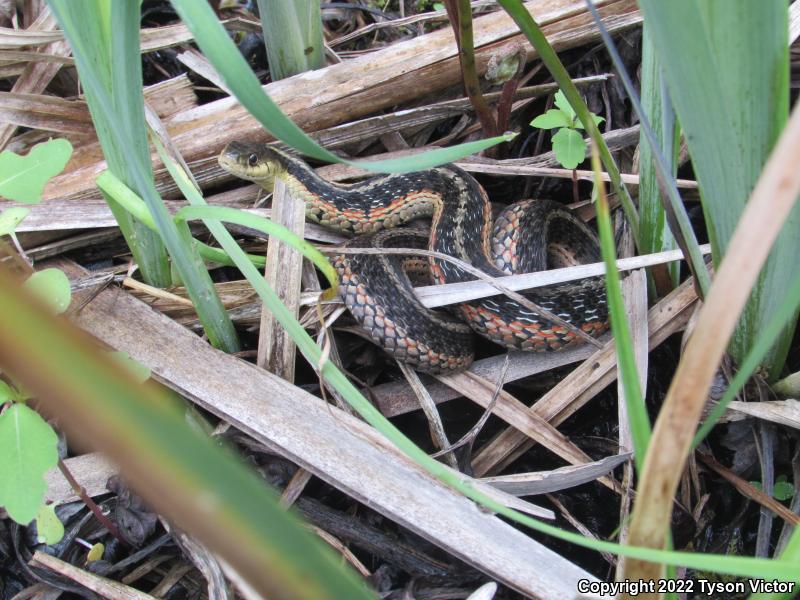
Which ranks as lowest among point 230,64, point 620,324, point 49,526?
point 49,526

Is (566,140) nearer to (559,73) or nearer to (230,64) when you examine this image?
(559,73)

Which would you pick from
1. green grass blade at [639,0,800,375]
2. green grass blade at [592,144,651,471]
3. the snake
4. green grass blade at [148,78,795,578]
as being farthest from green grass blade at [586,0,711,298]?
green grass blade at [148,78,795,578]

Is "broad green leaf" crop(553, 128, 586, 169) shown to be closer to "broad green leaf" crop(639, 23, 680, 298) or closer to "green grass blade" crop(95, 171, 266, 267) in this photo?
"broad green leaf" crop(639, 23, 680, 298)

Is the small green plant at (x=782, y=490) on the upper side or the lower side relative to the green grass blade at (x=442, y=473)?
lower

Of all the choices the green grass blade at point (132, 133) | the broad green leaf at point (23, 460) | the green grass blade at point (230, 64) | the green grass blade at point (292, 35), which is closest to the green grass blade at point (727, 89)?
the green grass blade at point (230, 64)

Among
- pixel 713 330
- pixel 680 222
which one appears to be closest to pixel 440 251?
pixel 680 222

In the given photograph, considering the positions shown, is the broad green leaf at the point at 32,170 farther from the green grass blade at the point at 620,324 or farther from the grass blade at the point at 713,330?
the grass blade at the point at 713,330
